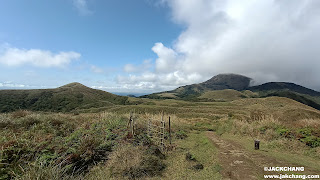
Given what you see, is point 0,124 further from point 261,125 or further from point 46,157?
point 261,125

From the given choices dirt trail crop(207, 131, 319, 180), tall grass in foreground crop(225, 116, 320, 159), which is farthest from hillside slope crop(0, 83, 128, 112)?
dirt trail crop(207, 131, 319, 180)

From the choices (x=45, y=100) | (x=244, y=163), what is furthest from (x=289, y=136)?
(x=45, y=100)

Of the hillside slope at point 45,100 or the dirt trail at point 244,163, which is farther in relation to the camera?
the hillside slope at point 45,100

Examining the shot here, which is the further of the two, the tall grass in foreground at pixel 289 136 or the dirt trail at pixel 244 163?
the tall grass in foreground at pixel 289 136

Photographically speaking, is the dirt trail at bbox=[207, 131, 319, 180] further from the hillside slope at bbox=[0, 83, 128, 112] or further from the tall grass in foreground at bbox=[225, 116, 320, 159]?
the hillside slope at bbox=[0, 83, 128, 112]

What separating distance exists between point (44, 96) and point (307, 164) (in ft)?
370

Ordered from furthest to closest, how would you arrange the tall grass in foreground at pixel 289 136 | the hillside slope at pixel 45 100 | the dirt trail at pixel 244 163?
the hillside slope at pixel 45 100 < the tall grass in foreground at pixel 289 136 < the dirt trail at pixel 244 163

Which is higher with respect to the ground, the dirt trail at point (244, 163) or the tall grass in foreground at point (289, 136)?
the tall grass in foreground at point (289, 136)

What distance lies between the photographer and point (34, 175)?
425 cm

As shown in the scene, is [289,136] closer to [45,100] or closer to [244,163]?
[244,163]

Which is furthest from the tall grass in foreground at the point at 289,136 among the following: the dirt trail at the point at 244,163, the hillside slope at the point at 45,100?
the hillside slope at the point at 45,100

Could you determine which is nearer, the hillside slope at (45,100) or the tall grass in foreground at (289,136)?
the tall grass in foreground at (289,136)

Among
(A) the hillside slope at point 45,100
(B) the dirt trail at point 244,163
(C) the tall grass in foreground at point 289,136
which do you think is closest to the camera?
(B) the dirt trail at point 244,163

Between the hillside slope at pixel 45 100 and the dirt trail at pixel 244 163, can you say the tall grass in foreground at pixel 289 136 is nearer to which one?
the dirt trail at pixel 244 163
